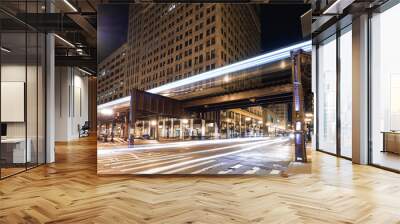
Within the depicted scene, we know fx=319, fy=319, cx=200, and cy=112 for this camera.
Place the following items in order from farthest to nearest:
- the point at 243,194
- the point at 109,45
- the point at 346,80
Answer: the point at 346,80, the point at 109,45, the point at 243,194

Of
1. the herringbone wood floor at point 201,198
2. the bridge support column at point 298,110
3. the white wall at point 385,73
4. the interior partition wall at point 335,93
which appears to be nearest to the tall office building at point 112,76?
the herringbone wood floor at point 201,198

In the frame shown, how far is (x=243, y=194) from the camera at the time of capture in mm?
4215

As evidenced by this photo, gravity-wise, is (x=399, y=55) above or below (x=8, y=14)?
below

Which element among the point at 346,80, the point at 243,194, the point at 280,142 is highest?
the point at 346,80

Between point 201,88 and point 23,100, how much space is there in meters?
4.01

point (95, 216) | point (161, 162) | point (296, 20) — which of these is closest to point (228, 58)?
point (296, 20)

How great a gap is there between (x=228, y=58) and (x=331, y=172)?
2.80 m

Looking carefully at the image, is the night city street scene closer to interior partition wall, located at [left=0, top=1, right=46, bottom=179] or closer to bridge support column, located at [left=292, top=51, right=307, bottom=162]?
bridge support column, located at [left=292, top=51, right=307, bottom=162]

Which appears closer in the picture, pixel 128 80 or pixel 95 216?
pixel 95 216

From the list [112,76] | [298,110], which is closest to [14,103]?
[112,76]

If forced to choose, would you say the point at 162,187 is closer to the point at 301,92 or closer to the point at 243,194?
the point at 243,194

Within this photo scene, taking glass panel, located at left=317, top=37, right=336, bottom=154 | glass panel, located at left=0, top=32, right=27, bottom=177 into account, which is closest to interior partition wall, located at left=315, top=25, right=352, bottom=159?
glass panel, located at left=317, top=37, right=336, bottom=154

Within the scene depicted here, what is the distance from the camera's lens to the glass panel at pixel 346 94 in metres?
7.61

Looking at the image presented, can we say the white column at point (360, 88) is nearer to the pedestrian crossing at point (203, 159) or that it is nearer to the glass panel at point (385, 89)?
the glass panel at point (385, 89)
